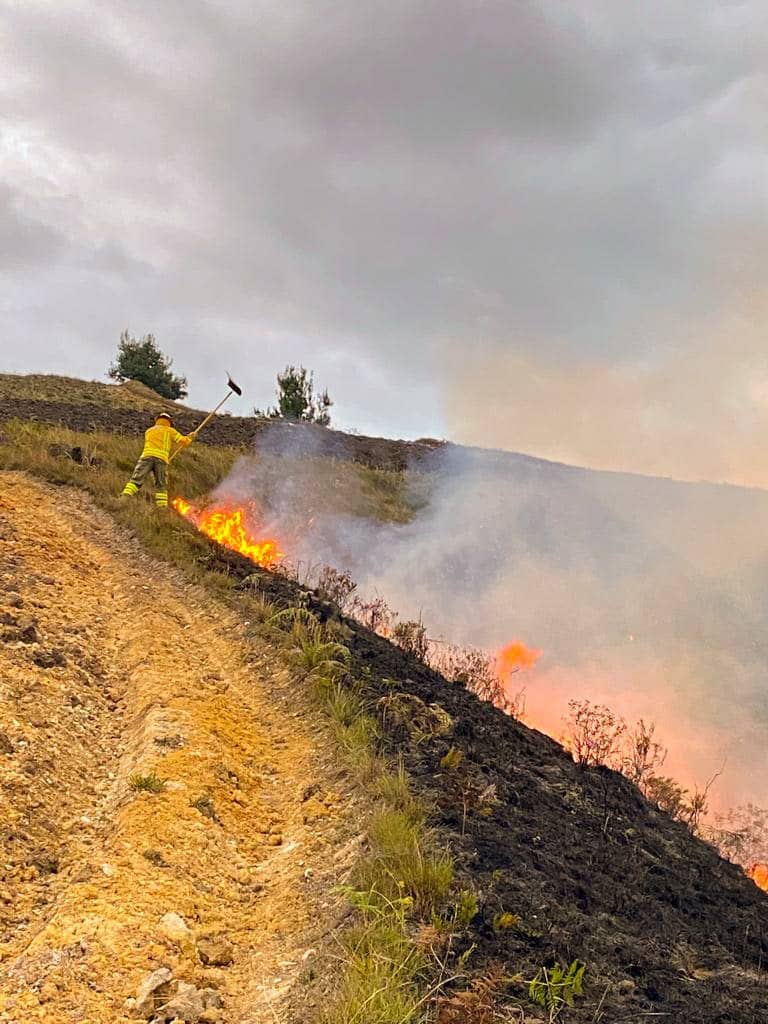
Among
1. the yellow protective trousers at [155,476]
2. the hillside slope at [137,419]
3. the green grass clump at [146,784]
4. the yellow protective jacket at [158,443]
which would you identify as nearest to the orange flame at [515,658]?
the yellow protective trousers at [155,476]

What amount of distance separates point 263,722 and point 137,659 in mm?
1572

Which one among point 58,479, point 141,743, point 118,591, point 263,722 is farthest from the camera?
point 58,479

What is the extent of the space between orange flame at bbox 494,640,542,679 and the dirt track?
24.4 feet

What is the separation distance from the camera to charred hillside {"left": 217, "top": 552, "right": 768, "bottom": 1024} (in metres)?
3.45

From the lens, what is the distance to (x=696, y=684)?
1582cm

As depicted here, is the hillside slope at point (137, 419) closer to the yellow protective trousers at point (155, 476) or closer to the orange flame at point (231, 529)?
the orange flame at point (231, 529)

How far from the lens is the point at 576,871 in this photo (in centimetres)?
462

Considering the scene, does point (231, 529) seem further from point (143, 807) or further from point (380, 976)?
point (380, 976)

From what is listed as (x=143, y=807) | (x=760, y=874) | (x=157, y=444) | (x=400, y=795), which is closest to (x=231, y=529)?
(x=157, y=444)

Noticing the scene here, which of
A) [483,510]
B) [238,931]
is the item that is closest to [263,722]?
[238,931]

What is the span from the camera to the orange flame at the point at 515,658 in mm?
14328

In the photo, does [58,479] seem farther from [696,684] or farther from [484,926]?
[696,684]

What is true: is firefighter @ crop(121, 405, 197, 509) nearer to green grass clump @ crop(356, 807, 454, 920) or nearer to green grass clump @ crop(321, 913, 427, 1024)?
green grass clump @ crop(356, 807, 454, 920)

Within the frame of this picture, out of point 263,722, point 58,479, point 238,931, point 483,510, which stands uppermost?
point 483,510
